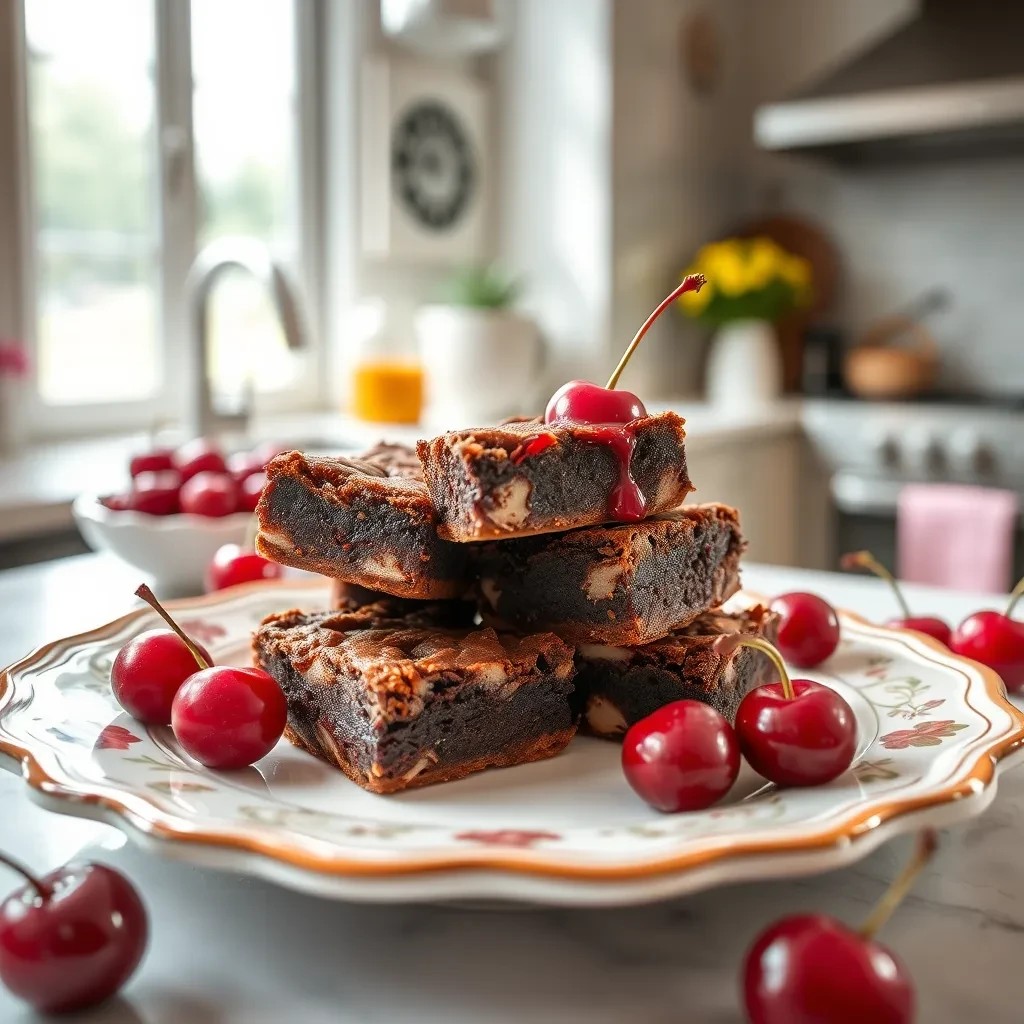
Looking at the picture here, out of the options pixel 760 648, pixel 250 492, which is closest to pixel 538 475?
pixel 760 648

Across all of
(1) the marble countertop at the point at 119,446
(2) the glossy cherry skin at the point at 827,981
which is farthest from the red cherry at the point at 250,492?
(2) the glossy cherry skin at the point at 827,981

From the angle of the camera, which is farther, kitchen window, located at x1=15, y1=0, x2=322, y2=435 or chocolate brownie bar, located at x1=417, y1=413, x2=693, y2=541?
kitchen window, located at x1=15, y1=0, x2=322, y2=435

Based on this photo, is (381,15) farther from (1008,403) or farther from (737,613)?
(737,613)

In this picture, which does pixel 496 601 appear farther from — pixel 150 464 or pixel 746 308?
pixel 746 308

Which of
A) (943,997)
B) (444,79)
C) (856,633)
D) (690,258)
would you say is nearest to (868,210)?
(690,258)

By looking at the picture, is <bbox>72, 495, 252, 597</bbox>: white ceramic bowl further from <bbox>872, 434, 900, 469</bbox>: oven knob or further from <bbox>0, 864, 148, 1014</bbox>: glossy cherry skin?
<bbox>872, 434, 900, 469</bbox>: oven knob

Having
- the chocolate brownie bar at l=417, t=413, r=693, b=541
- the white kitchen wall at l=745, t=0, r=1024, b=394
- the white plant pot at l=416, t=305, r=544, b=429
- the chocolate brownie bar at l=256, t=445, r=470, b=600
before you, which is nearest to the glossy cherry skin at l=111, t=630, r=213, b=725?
the chocolate brownie bar at l=256, t=445, r=470, b=600

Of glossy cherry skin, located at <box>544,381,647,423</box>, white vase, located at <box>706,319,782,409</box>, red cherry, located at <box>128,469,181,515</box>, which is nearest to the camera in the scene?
glossy cherry skin, located at <box>544,381,647,423</box>

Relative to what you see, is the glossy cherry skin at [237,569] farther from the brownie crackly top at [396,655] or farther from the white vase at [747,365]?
the white vase at [747,365]
